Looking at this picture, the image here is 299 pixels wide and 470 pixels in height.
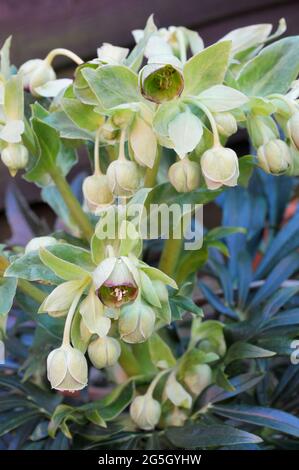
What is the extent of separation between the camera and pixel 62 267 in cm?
50

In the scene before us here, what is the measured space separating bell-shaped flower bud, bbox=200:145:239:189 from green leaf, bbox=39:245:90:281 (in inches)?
4.9

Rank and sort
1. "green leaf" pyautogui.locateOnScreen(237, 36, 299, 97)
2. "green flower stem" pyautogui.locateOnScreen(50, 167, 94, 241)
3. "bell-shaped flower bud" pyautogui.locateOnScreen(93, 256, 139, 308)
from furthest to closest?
"green flower stem" pyautogui.locateOnScreen(50, 167, 94, 241) → "green leaf" pyautogui.locateOnScreen(237, 36, 299, 97) → "bell-shaped flower bud" pyautogui.locateOnScreen(93, 256, 139, 308)

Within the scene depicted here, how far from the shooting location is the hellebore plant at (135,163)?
496mm

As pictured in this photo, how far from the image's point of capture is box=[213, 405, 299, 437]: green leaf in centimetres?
61

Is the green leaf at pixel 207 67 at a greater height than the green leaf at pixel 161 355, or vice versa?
the green leaf at pixel 207 67

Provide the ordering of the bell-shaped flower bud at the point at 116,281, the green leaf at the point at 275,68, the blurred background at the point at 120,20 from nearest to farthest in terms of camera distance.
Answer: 1. the bell-shaped flower bud at the point at 116,281
2. the green leaf at the point at 275,68
3. the blurred background at the point at 120,20

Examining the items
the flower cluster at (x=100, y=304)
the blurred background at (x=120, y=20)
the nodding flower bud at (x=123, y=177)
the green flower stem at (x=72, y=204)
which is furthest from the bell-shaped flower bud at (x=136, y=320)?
the blurred background at (x=120, y=20)

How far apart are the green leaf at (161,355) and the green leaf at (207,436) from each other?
0.22ft

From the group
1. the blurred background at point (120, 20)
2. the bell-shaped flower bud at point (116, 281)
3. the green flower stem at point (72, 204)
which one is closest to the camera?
the bell-shaped flower bud at point (116, 281)

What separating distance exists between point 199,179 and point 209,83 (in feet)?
0.26

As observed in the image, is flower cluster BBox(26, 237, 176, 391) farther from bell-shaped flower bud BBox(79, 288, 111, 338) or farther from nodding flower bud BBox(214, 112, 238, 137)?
nodding flower bud BBox(214, 112, 238, 137)

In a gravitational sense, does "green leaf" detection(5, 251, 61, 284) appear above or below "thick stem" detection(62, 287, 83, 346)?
above

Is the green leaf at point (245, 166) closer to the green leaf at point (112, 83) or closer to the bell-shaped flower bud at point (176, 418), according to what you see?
the green leaf at point (112, 83)

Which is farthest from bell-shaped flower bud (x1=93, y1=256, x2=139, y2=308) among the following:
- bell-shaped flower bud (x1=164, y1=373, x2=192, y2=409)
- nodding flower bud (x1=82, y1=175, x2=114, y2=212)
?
bell-shaped flower bud (x1=164, y1=373, x2=192, y2=409)
